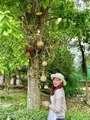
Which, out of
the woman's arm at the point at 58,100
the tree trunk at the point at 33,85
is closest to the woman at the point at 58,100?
the woman's arm at the point at 58,100

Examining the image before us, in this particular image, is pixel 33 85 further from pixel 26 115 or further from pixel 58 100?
pixel 58 100

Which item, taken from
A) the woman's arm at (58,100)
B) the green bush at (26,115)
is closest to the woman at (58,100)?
the woman's arm at (58,100)

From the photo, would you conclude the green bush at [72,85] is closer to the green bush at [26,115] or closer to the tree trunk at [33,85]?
the tree trunk at [33,85]

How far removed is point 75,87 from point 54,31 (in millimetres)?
3468

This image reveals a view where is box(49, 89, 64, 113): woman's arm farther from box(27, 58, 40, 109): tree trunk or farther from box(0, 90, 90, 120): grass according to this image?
box(27, 58, 40, 109): tree trunk

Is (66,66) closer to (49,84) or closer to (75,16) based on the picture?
(49,84)

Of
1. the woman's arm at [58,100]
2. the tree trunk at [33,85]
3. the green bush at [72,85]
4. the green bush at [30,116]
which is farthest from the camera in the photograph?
the green bush at [72,85]

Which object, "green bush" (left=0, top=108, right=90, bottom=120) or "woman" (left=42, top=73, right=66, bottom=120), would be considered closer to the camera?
"woman" (left=42, top=73, right=66, bottom=120)

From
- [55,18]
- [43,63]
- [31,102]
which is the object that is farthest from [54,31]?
[31,102]

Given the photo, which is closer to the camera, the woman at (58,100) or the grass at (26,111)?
the woman at (58,100)

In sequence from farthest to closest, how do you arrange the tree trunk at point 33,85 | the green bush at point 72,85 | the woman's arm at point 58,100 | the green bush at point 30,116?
the green bush at point 72,85 → the tree trunk at point 33,85 → the green bush at point 30,116 → the woman's arm at point 58,100

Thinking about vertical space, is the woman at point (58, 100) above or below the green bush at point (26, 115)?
above

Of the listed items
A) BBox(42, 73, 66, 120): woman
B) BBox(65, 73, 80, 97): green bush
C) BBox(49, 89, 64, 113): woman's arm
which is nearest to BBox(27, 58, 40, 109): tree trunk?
BBox(42, 73, 66, 120): woman

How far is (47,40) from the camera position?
787cm
